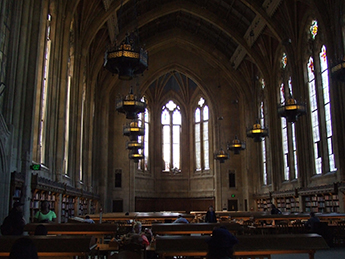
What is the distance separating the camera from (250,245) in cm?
447

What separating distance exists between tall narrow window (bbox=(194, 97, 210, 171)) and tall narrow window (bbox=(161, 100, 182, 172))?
1535mm

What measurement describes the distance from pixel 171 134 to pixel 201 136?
8.41ft

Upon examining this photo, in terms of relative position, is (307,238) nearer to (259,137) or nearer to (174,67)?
(259,137)

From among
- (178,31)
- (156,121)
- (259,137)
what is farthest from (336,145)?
(156,121)

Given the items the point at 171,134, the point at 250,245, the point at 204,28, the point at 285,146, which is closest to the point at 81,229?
the point at 250,245

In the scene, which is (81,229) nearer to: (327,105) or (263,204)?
(327,105)

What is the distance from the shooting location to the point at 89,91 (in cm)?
2150

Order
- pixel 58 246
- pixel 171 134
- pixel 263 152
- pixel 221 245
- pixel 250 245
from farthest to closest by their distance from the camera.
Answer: pixel 171 134, pixel 263 152, pixel 250 245, pixel 58 246, pixel 221 245

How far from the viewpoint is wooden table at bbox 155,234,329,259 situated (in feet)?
14.5

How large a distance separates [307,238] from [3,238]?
11.9 feet

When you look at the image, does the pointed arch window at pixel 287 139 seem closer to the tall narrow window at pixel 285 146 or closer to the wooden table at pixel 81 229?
the tall narrow window at pixel 285 146

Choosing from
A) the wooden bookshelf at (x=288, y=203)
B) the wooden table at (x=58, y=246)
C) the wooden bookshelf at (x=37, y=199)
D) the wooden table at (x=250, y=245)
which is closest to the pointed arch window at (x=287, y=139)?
the wooden bookshelf at (x=288, y=203)

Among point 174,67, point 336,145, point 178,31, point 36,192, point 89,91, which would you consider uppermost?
point 178,31

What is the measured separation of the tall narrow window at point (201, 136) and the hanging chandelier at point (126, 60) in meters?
20.4
